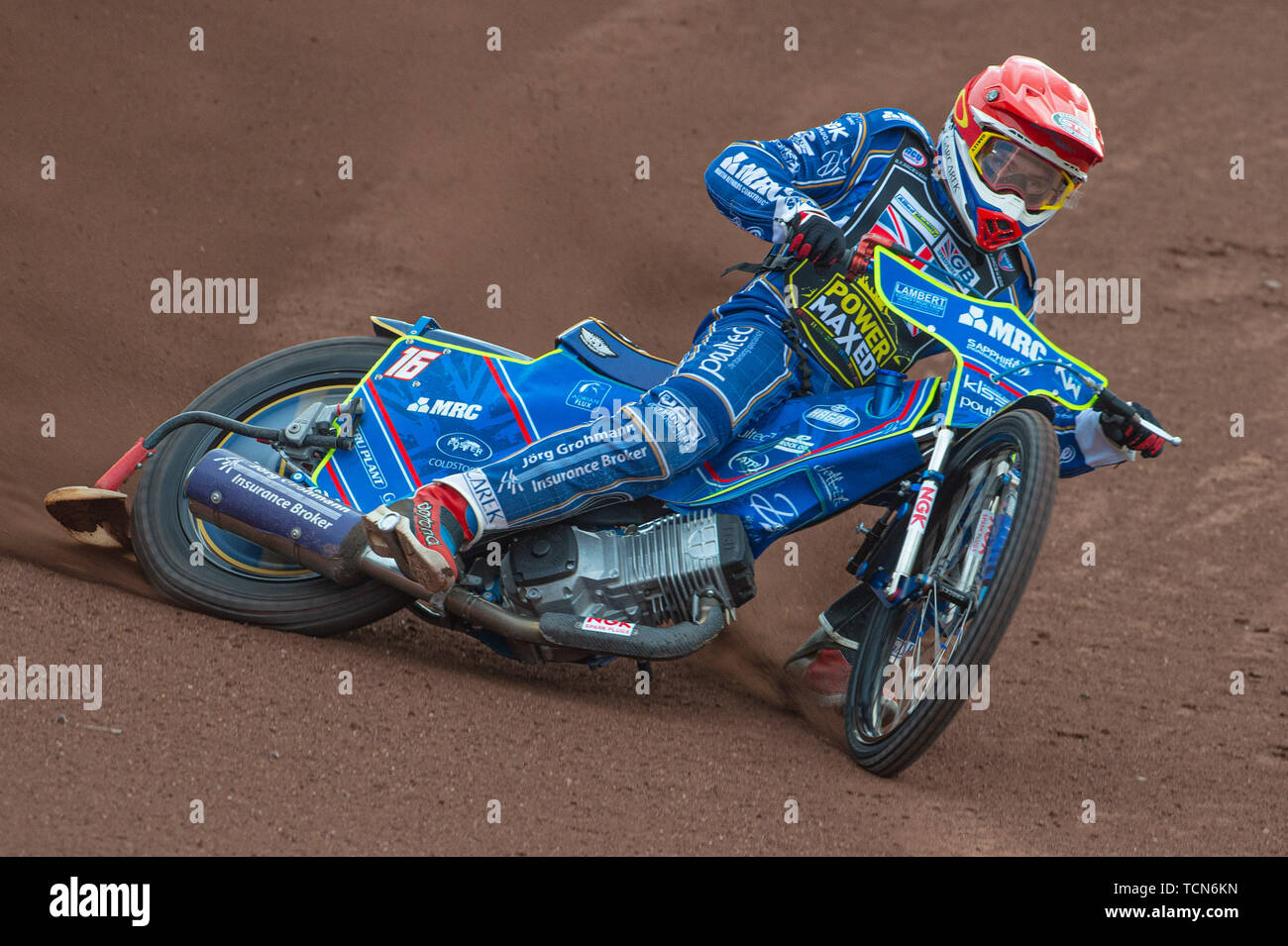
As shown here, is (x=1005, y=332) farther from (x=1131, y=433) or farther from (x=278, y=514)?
(x=278, y=514)

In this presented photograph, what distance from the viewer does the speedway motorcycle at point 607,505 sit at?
3811 millimetres

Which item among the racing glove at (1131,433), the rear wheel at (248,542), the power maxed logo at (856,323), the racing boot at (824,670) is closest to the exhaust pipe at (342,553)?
the rear wheel at (248,542)

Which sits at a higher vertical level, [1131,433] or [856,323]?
[856,323]

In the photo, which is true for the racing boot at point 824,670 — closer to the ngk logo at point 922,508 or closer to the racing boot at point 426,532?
the ngk logo at point 922,508

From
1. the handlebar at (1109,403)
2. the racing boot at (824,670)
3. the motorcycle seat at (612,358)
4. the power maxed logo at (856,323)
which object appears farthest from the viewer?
the racing boot at (824,670)

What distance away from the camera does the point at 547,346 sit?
697 centimetres

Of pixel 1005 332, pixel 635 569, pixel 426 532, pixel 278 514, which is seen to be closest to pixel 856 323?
pixel 1005 332

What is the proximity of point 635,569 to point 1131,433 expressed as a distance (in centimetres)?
154

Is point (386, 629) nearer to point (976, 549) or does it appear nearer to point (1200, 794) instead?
point (976, 549)

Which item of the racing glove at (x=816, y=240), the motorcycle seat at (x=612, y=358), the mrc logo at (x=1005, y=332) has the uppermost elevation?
the racing glove at (x=816, y=240)

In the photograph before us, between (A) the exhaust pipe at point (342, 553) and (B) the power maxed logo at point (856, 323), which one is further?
(B) the power maxed logo at point (856, 323)

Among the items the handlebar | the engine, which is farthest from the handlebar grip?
the engine

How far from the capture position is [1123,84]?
979 cm

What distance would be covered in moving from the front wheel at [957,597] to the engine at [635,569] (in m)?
0.50
